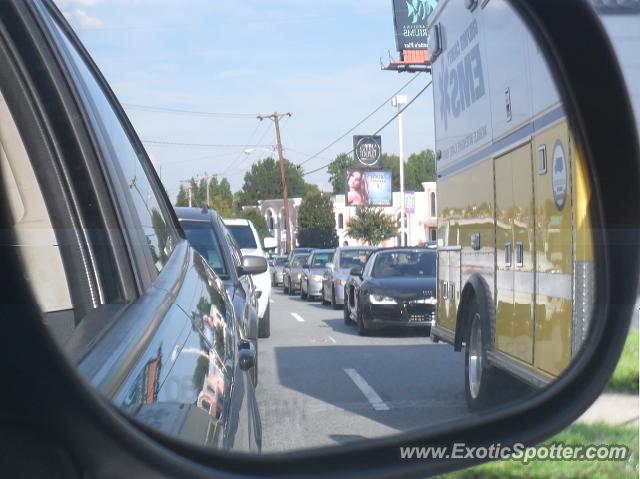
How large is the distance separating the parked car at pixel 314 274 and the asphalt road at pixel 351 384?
9985mm

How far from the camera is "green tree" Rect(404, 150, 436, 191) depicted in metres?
7.77

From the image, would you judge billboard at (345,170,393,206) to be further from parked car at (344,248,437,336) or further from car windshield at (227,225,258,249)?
parked car at (344,248,437,336)

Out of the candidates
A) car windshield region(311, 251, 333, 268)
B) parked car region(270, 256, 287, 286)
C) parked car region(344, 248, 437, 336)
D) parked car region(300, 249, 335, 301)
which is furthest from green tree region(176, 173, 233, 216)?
parked car region(270, 256, 287, 286)

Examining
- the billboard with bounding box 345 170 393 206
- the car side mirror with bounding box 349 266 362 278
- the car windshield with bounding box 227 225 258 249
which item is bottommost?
the car side mirror with bounding box 349 266 362 278

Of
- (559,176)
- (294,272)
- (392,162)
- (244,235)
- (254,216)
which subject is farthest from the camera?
(294,272)

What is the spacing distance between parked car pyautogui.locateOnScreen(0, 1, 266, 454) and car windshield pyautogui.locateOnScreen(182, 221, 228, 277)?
5.23 meters

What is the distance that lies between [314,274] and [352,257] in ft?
14.8

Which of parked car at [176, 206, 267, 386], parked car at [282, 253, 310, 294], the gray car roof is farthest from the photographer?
parked car at [282, 253, 310, 294]

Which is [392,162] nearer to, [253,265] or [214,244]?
[253,265]

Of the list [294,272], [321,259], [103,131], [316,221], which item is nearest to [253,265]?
[103,131]

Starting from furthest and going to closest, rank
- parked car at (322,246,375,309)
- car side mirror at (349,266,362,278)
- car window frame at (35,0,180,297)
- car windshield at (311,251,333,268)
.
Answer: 1. car windshield at (311,251,333,268)
2. parked car at (322,246,375,309)
3. car side mirror at (349,266,362,278)
4. car window frame at (35,0,180,297)

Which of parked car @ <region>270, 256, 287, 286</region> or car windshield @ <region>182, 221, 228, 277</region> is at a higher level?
car windshield @ <region>182, 221, 228, 277</region>

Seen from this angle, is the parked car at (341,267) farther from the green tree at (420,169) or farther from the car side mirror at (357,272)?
the green tree at (420,169)

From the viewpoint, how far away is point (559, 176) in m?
4.58
